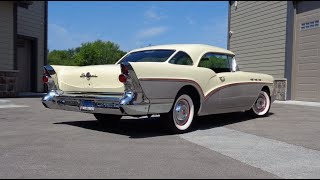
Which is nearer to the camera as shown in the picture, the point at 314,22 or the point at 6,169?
the point at 6,169

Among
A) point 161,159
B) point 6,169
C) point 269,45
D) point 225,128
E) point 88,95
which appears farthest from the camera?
point 269,45

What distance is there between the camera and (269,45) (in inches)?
693

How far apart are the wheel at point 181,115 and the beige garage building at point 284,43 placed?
9138mm

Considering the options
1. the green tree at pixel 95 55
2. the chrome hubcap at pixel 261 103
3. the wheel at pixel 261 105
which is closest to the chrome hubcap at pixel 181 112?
the wheel at pixel 261 105

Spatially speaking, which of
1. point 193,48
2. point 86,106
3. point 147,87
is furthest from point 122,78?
point 193,48

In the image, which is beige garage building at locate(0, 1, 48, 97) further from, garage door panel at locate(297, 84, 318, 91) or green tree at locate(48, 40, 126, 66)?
green tree at locate(48, 40, 126, 66)

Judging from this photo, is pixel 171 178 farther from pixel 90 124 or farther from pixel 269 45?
pixel 269 45

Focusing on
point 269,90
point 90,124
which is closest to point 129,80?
point 90,124

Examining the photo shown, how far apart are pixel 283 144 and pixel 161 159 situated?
2150 millimetres

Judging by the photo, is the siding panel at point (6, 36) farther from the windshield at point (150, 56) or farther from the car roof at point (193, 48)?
the car roof at point (193, 48)

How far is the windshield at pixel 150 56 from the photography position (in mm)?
7641

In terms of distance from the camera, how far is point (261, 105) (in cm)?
988

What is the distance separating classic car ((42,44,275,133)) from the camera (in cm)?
650

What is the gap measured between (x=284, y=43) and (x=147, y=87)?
11.5 m
